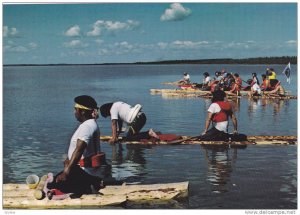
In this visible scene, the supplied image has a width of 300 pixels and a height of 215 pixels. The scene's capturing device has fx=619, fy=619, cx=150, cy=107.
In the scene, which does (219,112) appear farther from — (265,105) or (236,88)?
(236,88)

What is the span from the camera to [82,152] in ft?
31.5

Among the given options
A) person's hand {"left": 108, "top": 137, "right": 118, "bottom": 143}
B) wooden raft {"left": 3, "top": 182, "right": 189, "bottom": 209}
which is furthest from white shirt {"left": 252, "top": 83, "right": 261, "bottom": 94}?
wooden raft {"left": 3, "top": 182, "right": 189, "bottom": 209}

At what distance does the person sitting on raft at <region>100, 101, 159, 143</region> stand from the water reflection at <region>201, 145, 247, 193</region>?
176 centimetres

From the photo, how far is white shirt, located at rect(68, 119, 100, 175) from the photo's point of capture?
31.4 ft

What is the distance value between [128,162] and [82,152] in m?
5.36

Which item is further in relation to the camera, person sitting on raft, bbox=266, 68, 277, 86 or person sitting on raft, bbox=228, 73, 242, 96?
person sitting on raft, bbox=266, 68, 277, 86

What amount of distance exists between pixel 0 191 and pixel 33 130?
387 inches

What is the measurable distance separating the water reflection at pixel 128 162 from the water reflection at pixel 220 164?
60.6 inches

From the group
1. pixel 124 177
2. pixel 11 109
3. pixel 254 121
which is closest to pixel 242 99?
pixel 254 121

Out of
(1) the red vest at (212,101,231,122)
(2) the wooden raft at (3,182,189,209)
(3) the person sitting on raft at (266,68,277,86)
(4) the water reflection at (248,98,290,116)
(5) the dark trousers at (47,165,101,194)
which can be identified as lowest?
(2) the wooden raft at (3,182,189,209)

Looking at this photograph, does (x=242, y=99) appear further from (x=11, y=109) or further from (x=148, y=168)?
(x=148, y=168)

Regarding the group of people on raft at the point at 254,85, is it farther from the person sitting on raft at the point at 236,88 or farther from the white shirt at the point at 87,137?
the white shirt at the point at 87,137

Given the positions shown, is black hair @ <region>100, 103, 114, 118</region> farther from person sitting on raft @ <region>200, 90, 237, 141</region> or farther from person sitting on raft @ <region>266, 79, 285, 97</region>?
person sitting on raft @ <region>266, 79, 285, 97</region>

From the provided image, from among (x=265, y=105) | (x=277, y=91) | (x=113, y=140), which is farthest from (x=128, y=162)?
(x=277, y=91)
